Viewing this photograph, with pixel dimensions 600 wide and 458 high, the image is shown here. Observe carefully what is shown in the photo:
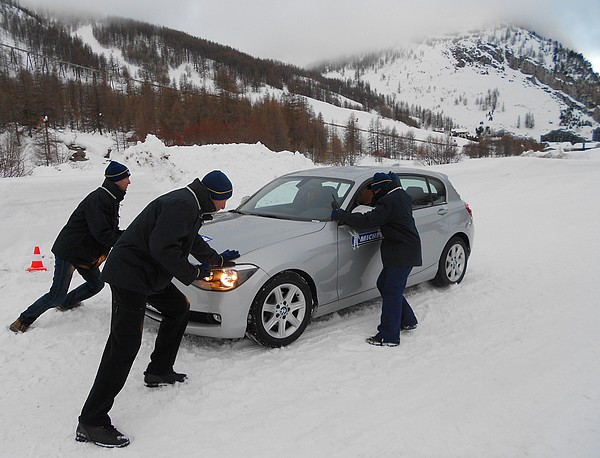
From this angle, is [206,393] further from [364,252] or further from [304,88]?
[304,88]

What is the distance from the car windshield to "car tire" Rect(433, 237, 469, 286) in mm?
1873

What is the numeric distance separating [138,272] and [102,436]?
1038 mm

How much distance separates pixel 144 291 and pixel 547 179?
57.4 ft

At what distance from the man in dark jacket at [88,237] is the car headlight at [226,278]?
3.44 feet

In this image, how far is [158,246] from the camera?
2.96 meters

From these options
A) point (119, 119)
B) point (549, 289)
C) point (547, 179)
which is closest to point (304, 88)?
point (119, 119)

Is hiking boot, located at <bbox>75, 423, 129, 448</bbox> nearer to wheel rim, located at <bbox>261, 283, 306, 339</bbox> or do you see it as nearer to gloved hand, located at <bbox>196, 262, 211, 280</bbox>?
gloved hand, located at <bbox>196, 262, 211, 280</bbox>

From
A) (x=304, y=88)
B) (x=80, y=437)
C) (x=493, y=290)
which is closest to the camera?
(x=80, y=437)

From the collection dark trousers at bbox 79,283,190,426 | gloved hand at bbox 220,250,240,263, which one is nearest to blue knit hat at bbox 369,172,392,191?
gloved hand at bbox 220,250,240,263

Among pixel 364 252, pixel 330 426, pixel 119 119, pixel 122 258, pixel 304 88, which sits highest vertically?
pixel 304 88

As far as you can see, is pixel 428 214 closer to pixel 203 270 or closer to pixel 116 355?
pixel 203 270

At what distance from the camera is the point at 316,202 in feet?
16.9

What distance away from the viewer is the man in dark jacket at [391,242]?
4454mm

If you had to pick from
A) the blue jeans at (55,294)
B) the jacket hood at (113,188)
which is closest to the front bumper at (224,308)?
the jacket hood at (113,188)
